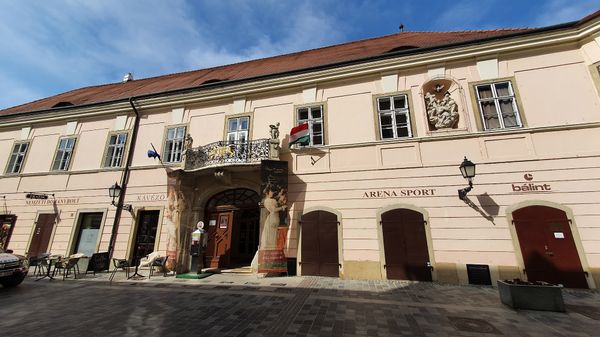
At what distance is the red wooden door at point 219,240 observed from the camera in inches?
411

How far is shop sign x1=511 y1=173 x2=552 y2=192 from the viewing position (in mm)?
7605

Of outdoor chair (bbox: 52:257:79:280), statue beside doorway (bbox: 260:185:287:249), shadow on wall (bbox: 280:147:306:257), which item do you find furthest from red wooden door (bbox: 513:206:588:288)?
outdoor chair (bbox: 52:257:79:280)

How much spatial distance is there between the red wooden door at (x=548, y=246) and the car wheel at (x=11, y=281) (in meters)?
15.2

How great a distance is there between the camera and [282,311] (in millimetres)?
5305

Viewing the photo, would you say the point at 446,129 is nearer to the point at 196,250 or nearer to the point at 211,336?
the point at 211,336

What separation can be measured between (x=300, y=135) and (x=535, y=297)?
773 cm

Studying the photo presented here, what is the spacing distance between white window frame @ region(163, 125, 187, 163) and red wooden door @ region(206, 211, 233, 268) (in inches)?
129

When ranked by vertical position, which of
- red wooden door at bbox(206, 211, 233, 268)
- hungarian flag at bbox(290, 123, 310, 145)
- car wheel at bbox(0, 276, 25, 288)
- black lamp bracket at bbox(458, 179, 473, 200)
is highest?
hungarian flag at bbox(290, 123, 310, 145)

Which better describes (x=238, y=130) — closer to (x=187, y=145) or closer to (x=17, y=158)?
(x=187, y=145)

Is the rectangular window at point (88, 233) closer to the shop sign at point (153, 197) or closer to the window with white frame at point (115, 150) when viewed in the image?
the shop sign at point (153, 197)

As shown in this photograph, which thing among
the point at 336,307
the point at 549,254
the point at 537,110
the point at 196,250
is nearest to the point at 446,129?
the point at 537,110

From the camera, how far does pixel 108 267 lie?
10.7 meters

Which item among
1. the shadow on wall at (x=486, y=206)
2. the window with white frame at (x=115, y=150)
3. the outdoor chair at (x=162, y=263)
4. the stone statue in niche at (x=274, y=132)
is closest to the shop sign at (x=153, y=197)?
the window with white frame at (x=115, y=150)

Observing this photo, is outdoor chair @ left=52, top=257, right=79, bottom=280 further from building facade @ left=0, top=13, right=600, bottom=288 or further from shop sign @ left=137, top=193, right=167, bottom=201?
shop sign @ left=137, top=193, right=167, bottom=201
